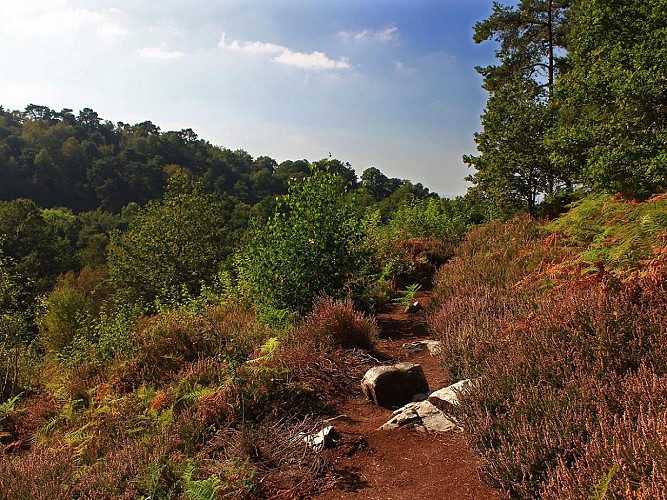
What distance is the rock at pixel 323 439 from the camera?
11.3ft

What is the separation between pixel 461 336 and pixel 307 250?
3.11m

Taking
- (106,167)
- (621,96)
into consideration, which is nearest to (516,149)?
(621,96)

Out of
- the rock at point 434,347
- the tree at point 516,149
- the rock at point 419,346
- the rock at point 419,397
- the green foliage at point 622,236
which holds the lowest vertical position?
the rock at point 419,397

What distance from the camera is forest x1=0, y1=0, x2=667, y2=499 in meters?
2.63

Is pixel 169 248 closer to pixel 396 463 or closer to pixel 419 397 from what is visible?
pixel 419 397

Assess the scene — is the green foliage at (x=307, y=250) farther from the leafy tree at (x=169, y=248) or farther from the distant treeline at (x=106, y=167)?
the distant treeline at (x=106, y=167)

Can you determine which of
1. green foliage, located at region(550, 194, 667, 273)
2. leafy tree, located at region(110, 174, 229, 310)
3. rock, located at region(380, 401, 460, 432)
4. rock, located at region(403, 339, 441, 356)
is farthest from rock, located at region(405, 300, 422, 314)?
leafy tree, located at region(110, 174, 229, 310)

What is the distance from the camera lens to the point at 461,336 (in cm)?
454

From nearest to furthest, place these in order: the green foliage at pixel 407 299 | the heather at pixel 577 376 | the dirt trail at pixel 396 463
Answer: the heather at pixel 577 376 → the dirt trail at pixel 396 463 → the green foliage at pixel 407 299

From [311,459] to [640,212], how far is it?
16.8 feet

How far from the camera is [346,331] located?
5.54 m

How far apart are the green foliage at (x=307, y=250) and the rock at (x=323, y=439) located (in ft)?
10.8

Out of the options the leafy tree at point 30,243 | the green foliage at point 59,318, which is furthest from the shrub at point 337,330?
the leafy tree at point 30,243

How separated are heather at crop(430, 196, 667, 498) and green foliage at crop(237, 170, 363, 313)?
2438 mm
